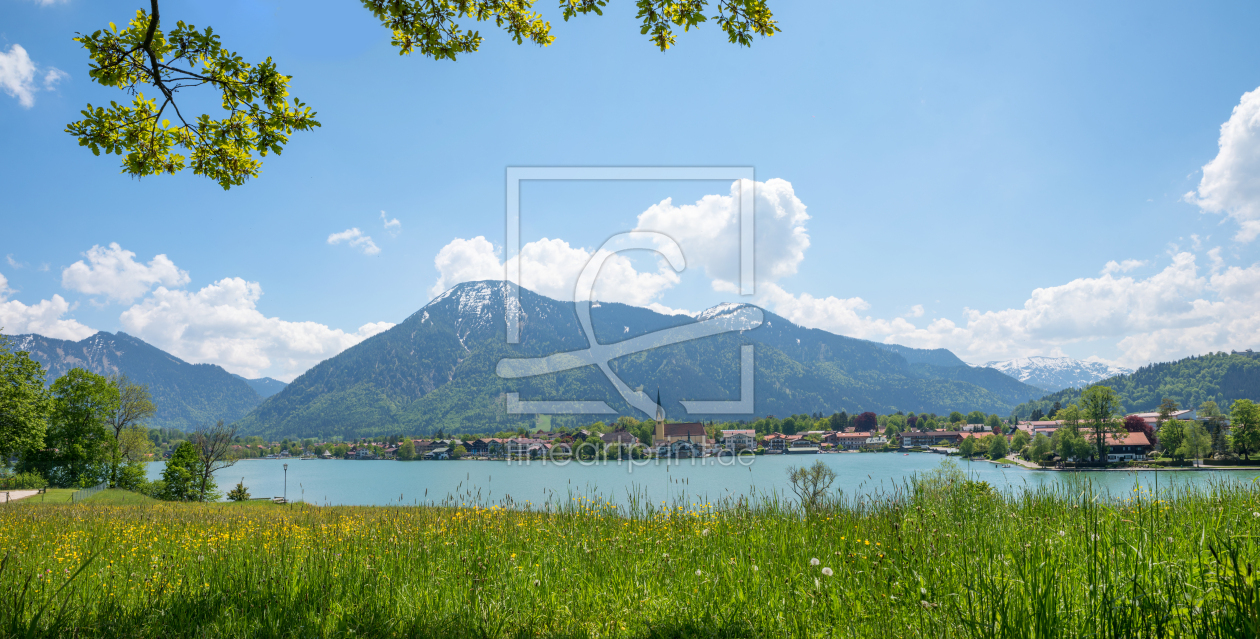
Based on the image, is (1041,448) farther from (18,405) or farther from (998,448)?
(18,405)

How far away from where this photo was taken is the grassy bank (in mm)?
2576

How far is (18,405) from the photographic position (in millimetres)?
33031

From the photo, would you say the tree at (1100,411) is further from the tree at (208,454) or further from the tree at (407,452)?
the tree at (407,452)

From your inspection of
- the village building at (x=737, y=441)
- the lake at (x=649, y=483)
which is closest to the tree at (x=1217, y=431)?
the lake at (x=649, y=483)

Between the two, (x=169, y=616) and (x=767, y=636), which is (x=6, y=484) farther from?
(x=767, y=636)

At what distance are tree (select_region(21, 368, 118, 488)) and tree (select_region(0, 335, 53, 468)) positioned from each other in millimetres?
6341

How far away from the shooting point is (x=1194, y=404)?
18738 centimetres

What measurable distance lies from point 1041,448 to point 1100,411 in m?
14.1

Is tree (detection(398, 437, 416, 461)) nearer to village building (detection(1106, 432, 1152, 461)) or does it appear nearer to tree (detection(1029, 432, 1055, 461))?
tree (detection(1029, 432, 1055, 461))

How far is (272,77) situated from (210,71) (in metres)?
0.50

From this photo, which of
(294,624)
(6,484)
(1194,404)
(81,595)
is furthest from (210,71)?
(1194,404)

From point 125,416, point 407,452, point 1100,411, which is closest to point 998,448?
point 1100,411

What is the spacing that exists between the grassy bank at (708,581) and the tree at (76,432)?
53.1 meters

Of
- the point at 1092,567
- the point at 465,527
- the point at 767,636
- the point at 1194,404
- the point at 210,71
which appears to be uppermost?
the point at 210,71
